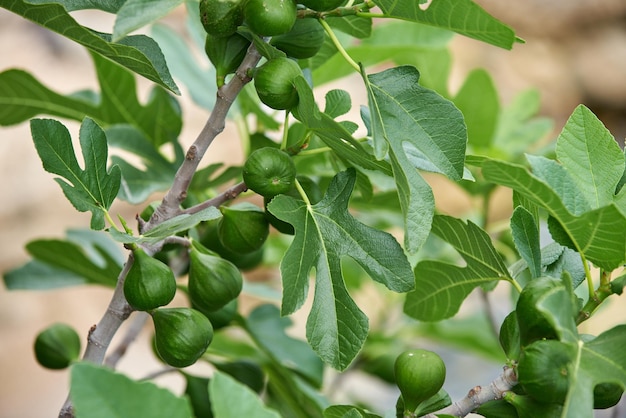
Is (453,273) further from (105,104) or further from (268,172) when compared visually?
(105,104)

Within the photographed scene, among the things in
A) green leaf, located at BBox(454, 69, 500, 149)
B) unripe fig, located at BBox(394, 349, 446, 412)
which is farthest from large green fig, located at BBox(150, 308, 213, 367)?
green leaf, located at BBox(454, 69, 500, 149)

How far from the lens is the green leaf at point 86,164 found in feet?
2.10

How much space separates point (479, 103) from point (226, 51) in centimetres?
67

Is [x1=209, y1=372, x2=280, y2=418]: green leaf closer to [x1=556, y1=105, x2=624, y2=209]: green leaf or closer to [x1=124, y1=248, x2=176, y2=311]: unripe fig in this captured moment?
[x1=124, y1=248, x2=176, y2=311]: unripe fig

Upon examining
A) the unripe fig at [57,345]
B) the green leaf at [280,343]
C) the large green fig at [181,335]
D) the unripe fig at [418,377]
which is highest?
the large green fig at [181,335]

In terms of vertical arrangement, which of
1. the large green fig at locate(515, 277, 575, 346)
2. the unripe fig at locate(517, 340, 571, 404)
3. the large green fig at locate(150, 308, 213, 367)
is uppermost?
the large green fig at locate(515, 277, 575, 346)

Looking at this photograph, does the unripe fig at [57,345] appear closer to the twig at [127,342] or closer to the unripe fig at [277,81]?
the twig at [127,342]

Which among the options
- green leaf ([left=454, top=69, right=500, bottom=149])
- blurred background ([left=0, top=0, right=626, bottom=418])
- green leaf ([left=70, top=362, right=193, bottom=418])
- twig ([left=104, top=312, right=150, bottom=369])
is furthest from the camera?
blurred background ([left=0, top=0, right=626, bottom=418])

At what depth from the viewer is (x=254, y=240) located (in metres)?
0.74

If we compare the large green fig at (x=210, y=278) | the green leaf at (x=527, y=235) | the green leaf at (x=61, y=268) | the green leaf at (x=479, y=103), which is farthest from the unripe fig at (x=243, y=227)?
the green leaf at (x=479, y=103)

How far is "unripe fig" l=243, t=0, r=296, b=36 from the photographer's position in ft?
2.01

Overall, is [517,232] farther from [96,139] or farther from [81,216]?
[81,216]

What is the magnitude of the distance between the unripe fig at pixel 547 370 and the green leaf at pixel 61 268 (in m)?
0.63

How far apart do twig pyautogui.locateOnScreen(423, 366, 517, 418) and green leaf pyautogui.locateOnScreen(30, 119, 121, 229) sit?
33cm
